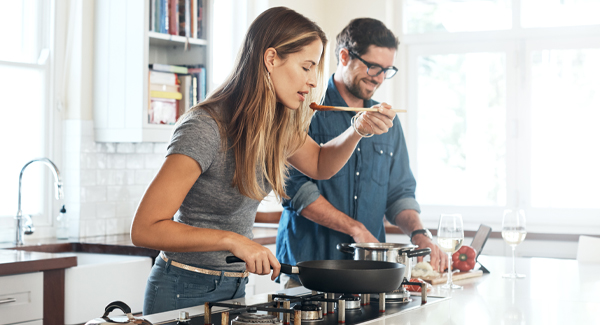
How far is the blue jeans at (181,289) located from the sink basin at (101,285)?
1.12 meters

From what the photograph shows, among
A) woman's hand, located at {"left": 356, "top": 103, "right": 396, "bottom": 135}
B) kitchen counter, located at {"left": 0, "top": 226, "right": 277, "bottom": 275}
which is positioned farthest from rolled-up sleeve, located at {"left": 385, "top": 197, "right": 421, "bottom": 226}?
kitchen counter, located at {"left": 0, "top": 226, "right": 277, "bottom": 275}

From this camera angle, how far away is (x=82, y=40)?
3592 mm

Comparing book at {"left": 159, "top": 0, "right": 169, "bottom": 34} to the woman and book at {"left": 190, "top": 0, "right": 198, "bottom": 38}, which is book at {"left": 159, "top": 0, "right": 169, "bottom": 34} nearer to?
book at {"left": 190, "top": 0, "right": 198, "bottom": 38}

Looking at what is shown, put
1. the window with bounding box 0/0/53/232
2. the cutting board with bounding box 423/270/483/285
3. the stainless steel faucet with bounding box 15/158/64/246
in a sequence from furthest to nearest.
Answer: the window with bounding box 0/0/53/232
the stainless steel faucet with bounding box 15/158/64/246
the cutting board with bounding box 423/270/483/285

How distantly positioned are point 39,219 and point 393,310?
8.33ft

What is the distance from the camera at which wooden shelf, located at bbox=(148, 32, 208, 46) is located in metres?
3.64

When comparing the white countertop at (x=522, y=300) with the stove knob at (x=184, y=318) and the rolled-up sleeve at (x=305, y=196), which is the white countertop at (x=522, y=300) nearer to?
the stove knob at (x=184, y=318)

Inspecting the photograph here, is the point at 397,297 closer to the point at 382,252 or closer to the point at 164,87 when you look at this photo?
the point at 382,252

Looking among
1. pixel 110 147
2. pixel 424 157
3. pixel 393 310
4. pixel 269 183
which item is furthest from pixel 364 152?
pixel 424 157

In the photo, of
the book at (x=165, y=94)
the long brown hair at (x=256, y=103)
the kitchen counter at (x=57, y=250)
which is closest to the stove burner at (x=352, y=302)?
the long brown hair at (x=256, y=103)

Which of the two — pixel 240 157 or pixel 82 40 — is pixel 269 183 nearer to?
pixel 240 157

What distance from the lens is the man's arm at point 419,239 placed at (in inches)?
87.8

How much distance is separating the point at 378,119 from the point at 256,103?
0.38 meters

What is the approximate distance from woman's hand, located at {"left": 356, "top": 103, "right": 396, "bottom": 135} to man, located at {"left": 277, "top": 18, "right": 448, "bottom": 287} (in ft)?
1.66
